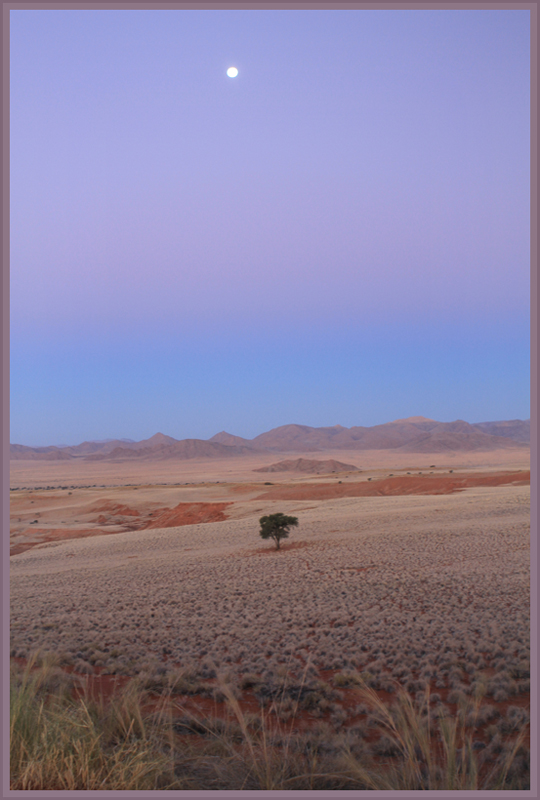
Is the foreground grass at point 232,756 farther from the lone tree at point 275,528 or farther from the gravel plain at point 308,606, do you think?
the lone tree at point 275,528

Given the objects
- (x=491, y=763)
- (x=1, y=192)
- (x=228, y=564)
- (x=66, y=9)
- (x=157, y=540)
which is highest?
(x=66, y=9)

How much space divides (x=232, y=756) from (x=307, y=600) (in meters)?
7.57

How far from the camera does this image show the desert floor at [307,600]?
6887 millimetres

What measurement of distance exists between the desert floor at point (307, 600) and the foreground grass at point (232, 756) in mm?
A: 1703

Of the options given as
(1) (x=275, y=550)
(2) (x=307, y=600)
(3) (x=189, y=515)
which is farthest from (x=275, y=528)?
(3) (x=189, y=515)

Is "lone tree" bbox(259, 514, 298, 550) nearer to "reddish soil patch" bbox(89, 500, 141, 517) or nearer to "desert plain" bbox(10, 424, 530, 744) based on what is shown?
"desert plain" bbox(10, 424, 530, 744)

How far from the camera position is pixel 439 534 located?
65.8 ft

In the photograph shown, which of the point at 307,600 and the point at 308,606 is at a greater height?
the point at 308,606

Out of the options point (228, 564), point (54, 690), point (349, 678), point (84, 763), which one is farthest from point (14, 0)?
point (228, 564)

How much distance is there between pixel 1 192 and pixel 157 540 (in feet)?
84.3

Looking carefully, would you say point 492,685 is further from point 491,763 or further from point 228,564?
point 228,564

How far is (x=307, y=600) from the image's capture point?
1095 centimetres

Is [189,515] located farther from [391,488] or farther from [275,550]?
[391,488]

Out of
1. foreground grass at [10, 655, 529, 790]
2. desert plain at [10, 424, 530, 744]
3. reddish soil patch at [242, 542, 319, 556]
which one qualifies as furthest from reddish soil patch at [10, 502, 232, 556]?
foreground grass at [10, 655, 529, 790]
